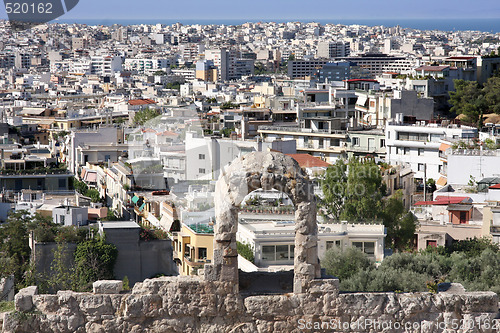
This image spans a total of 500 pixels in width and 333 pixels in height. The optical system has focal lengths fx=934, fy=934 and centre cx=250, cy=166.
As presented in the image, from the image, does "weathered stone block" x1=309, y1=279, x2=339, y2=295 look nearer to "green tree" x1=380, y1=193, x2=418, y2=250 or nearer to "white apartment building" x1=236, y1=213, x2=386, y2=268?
"white apartment building" x1=236, y1=213, x2=386, y2=268

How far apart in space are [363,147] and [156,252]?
76.7 ft

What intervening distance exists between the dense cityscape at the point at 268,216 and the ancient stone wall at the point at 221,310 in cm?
1

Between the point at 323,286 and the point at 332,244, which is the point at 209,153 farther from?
the point at 323,286

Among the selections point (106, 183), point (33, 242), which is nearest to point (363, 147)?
point (106, 183)

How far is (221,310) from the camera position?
30.0ft

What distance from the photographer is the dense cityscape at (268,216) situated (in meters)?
9.16

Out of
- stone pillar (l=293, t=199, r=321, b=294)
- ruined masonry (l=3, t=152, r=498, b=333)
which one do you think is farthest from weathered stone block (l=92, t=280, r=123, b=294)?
stone pillar (l=293, t=199, r=321, b=294)

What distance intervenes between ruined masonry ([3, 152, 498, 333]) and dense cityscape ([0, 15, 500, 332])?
1cm

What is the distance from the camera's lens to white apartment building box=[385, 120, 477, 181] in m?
40.8

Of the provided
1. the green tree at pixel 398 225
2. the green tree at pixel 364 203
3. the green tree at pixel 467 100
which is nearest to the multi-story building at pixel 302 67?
the green tree at pixel 467 100

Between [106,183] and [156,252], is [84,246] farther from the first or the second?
[106,183]

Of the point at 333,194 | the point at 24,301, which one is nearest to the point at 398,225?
the point at 333,194

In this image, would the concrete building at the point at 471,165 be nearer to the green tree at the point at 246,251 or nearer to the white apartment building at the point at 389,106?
the green tree at the point at 246,251

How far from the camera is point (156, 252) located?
82.7 ft
